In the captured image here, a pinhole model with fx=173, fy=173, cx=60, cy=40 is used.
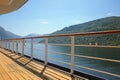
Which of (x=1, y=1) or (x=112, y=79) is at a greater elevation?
(x=1, y=1)

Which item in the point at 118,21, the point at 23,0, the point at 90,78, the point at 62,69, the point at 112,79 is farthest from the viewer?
the point at 118,21

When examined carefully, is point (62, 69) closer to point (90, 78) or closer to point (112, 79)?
point (90, 78)

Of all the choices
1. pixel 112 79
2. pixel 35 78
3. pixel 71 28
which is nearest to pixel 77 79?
pixel 35 78

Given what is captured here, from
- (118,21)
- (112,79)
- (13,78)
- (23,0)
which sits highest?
(118,21)

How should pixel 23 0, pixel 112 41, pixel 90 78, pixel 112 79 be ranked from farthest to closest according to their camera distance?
pixel 112 41 < pixel 112 79 < pixel 23 0 < pixel 90 78

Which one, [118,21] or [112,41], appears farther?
[118,21]

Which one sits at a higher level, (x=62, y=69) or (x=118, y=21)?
(x=118, y=21)

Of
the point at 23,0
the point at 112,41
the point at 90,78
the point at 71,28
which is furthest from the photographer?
the point at 71,28

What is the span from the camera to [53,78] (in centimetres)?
288

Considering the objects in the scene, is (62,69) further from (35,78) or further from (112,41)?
(112,41)

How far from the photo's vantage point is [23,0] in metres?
5.56

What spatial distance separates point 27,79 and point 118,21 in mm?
143742

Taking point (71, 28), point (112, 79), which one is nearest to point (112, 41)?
point (112, 79)

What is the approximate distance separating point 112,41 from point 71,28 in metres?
108
